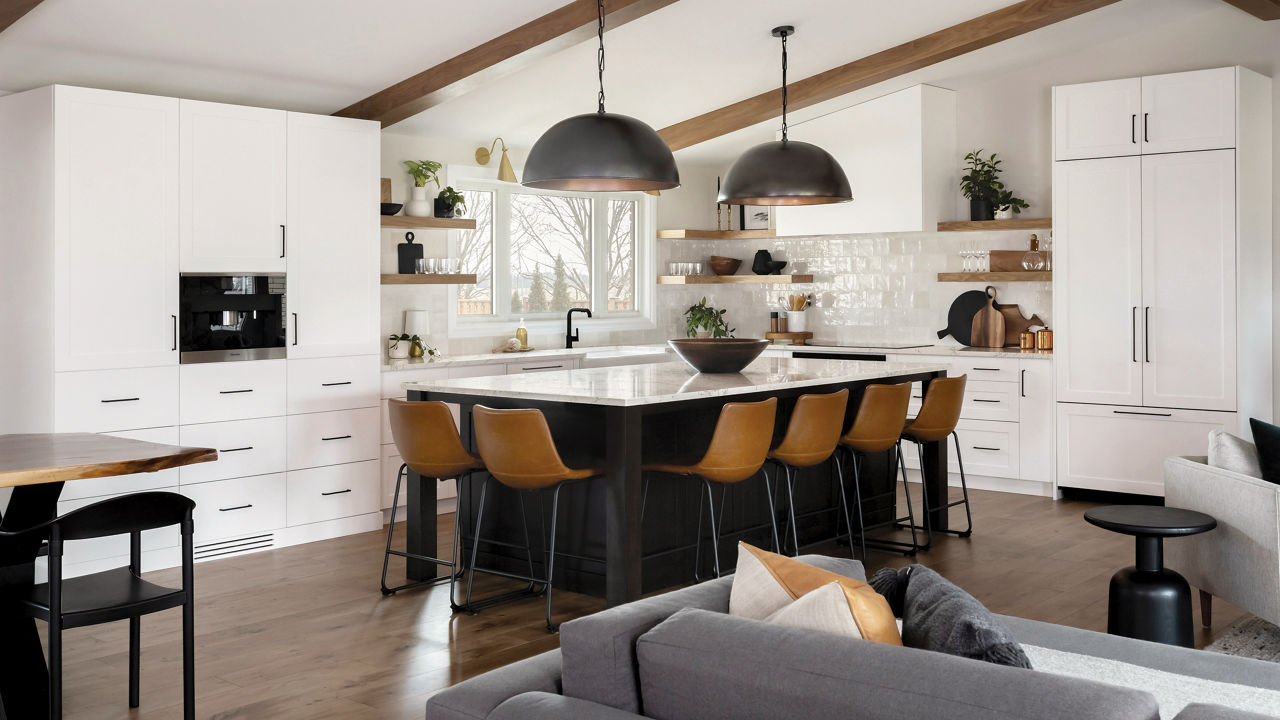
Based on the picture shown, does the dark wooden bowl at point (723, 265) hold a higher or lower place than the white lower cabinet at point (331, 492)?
higher

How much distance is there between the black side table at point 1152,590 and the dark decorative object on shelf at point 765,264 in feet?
17.0

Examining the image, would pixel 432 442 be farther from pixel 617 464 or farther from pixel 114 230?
pixel 114 230

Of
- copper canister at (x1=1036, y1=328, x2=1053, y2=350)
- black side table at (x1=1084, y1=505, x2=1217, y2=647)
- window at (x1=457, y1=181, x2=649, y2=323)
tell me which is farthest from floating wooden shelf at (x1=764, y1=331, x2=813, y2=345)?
black side table at (x1=1084, y1=505, x2=1217, y2=647)

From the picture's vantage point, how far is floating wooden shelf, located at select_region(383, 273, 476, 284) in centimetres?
642

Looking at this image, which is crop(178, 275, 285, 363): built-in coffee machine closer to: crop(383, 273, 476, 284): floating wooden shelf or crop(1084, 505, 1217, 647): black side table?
crop(383, 273, 476, 284): floating wooden shelf

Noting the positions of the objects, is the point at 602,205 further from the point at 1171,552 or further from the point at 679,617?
the point at 679,617

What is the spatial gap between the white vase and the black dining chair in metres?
3.65

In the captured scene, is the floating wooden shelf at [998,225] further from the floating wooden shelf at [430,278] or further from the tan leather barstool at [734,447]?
the tan leather barstool at [734,447]

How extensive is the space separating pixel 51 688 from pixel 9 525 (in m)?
0.68

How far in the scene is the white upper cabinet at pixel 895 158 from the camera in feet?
24.6

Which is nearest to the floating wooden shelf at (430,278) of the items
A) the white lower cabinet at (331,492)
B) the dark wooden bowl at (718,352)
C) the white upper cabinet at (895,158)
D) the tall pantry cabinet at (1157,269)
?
the white lower cabinet at (331,492)

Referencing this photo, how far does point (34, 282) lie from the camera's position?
16.4 feet

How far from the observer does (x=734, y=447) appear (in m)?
4.44

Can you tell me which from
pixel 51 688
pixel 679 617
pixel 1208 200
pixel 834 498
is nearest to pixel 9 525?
pixel 51 688
